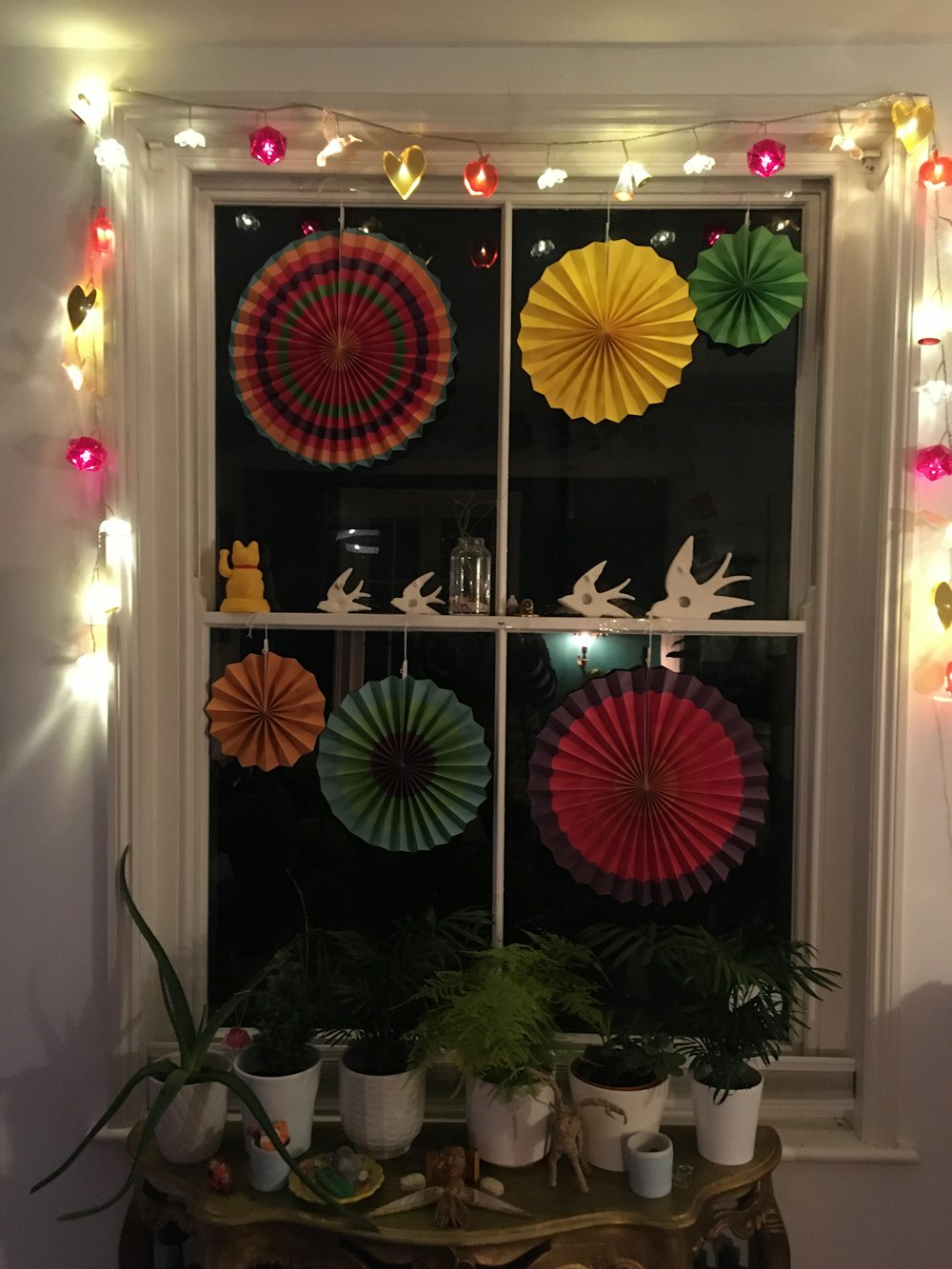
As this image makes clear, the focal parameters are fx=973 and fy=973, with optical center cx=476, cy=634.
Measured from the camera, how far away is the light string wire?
1.83 metres

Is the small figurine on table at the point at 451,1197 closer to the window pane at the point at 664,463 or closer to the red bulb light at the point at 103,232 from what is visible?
the window pane at the point at 664,463

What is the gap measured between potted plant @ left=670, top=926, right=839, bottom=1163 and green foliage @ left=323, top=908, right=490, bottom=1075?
428mm

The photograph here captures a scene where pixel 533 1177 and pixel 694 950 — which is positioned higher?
pixel 694 950

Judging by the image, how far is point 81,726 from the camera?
1927mm

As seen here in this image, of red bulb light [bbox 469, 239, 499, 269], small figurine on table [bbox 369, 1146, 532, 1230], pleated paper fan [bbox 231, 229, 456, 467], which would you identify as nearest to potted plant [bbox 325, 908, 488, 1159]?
small figurine on table [bbox 369, 1146, 532, 1230]

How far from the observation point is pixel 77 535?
1912mm

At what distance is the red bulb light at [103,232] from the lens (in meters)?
1.85

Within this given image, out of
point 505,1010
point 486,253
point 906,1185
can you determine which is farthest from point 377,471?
point 906,1185

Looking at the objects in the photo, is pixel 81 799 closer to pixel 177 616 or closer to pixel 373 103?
pixel 177 616

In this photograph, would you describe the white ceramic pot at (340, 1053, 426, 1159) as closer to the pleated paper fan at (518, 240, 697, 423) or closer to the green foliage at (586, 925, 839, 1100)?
the green foliage at (586, 925, 839, 1100)

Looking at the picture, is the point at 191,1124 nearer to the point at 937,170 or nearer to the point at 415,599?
the point at 415,599

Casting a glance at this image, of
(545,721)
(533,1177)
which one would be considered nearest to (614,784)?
(545,721)

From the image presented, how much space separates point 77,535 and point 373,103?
3.30 feet

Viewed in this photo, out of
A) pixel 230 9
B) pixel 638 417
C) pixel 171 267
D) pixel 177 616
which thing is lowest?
pixel 177 616
